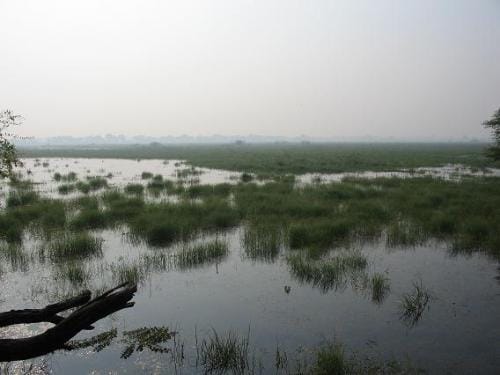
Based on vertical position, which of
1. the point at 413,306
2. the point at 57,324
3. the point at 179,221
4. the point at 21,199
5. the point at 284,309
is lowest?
the point at 284,309

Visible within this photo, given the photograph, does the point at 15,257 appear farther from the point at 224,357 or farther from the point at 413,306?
the point at 413,306

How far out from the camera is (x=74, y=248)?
42.4 feet

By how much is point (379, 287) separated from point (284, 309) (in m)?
2.66

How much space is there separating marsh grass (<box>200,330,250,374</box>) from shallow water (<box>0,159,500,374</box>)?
0.21 metres

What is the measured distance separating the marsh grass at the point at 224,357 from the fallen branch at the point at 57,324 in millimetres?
3307

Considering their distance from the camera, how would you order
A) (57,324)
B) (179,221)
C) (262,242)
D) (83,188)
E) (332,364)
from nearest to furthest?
(57,324)
(332,364)
(262,242)
(179,221)
(83,188)

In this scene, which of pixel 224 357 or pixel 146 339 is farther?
pixel 146 339

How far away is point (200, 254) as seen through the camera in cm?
1241

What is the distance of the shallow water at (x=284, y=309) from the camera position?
22.6 feet

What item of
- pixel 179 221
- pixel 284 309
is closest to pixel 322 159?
pixel 179 221

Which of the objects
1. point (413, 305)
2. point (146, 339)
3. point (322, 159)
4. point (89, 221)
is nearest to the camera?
point (146, 339)

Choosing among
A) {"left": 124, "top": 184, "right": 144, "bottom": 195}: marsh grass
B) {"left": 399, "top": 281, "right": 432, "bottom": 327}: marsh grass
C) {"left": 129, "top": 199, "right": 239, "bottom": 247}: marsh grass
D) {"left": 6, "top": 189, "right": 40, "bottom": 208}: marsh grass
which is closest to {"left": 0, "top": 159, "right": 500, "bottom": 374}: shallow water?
{"left": 399, "top": 281, "right": 432, "bottom": 327}: marsh grass

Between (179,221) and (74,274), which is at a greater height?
(179,221)

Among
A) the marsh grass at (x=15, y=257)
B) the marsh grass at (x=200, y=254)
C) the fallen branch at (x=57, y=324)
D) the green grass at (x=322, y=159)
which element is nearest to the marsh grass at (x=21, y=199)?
the green grass at (x=322, y=159)
